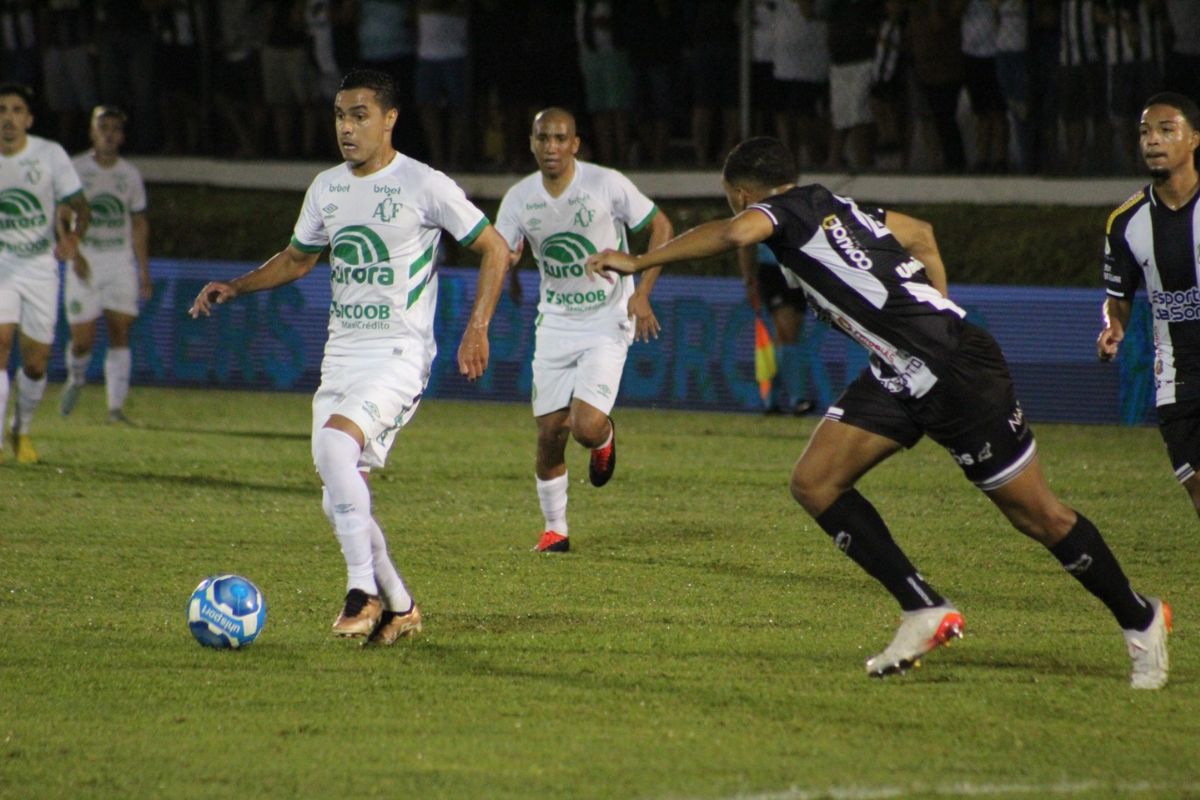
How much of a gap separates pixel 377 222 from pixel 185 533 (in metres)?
3.38

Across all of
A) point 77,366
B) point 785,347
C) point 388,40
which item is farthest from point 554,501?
point 388,40

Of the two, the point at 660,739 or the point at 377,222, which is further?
the point at 377,222

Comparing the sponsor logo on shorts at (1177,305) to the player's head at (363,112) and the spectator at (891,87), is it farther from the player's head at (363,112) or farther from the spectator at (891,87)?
the spectator at (891,87)

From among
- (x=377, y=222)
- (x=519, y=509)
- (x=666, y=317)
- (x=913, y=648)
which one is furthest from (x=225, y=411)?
(x=913, y=648)

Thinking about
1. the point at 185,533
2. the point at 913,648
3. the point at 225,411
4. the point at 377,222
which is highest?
the point at 377,222

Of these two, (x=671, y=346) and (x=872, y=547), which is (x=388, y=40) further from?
(x=872, y=547)

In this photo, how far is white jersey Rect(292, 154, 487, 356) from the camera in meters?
7.08

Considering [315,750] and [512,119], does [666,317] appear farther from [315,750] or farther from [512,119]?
[315,750]

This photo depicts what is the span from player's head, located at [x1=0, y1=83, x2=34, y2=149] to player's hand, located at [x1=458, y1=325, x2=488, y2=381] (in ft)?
21.2

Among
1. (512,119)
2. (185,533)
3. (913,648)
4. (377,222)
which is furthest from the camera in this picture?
Result: (512,119)

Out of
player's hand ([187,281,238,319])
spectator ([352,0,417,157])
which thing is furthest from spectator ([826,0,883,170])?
player's hand ([187,281,238,319])

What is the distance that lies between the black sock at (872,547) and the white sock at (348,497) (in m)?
1.75

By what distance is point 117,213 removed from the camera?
15539 mm

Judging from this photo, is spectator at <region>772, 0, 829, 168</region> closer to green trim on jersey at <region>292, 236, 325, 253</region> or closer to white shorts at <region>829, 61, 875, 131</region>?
white shorts at <region>829, 61, 875, 131</region>
